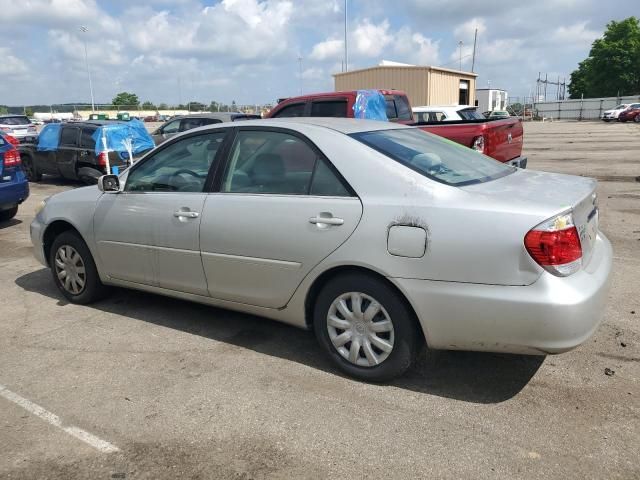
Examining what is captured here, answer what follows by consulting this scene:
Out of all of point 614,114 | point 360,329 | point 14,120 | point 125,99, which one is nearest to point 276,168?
point 360,329

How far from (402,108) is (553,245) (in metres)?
8.51

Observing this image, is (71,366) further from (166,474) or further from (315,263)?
(315,263)

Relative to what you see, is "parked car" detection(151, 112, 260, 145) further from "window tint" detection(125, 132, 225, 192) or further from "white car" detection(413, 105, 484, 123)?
"window tint" detection(125, 132, 225, 192)

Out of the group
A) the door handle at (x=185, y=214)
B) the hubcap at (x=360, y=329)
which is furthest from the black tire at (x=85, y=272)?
the hubcap at (x=360, y=329)

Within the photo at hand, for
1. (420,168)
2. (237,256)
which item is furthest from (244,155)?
(420,168)

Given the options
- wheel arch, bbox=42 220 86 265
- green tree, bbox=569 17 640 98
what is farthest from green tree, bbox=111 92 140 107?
wheel arch, bbox=42 220 86 265

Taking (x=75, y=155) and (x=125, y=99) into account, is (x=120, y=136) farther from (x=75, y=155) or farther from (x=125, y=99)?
(x=125, y=99)

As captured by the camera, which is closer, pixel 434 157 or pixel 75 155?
pixel 434 157

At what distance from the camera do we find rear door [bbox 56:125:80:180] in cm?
1230

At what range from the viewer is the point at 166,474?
8.70 ft

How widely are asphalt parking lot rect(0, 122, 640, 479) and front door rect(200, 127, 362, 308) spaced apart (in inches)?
23.5

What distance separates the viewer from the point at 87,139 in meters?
12.0

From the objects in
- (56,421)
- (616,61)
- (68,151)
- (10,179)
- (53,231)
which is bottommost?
(56,421)

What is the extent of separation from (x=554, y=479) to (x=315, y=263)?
171 centimetres
